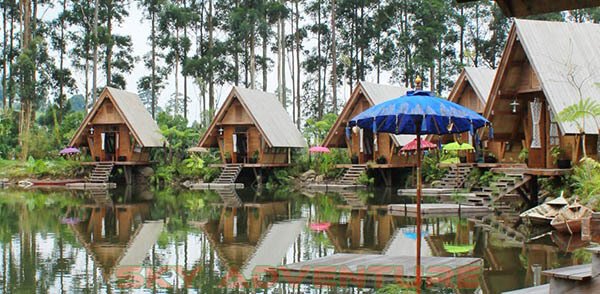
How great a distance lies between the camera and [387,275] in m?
8.62

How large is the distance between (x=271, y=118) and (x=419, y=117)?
26.3 m

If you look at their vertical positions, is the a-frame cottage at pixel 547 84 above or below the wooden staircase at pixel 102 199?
above

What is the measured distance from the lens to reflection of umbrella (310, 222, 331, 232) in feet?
48.1

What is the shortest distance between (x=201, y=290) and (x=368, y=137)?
24318 millimetres

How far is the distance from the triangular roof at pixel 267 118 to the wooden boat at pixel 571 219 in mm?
18828

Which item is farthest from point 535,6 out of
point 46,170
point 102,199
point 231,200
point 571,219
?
point 46,170

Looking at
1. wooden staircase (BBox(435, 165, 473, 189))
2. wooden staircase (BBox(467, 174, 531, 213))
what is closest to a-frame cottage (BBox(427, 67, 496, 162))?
wooden staircase (BBox(435, 165, 473, 189))

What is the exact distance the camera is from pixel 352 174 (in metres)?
30.7

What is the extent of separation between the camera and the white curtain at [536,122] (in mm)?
19125

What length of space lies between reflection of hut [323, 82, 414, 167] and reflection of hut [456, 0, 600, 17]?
2649 cm

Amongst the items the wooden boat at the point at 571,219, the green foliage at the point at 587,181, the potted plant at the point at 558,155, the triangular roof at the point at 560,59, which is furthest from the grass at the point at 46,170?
the wooden boat at the point at 571,219

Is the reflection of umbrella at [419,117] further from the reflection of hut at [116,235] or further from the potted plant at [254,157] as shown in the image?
the potted plant at [254,157]

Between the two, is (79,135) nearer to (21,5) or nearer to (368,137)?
(21,5)

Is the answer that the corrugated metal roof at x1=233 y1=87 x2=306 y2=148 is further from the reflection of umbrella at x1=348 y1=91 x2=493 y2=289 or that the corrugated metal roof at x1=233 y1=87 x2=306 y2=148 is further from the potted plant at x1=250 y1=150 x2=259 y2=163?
the reflection of umbrella at x1=348 y1=91 x2=493 y2=289
